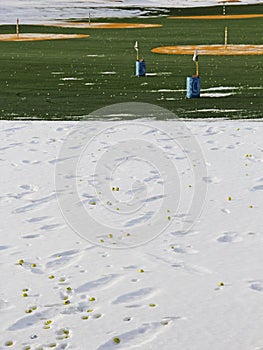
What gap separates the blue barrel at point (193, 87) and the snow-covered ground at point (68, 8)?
1859 inches

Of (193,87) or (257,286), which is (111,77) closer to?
(193,87)

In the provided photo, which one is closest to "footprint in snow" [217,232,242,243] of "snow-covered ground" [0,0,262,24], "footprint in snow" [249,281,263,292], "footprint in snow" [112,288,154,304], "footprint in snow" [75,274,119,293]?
"footprint in snow" [249,281,263,292]

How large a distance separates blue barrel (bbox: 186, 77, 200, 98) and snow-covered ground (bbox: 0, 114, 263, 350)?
4493 mm

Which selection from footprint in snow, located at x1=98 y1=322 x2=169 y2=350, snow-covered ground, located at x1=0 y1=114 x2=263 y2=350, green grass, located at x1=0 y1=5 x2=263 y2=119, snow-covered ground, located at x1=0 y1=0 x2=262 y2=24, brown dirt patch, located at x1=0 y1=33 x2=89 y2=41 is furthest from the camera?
snow-covered ground, located at x1=0 y1=0 x2=262 y2=24

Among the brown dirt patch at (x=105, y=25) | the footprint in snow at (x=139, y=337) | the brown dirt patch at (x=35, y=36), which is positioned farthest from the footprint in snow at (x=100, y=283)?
the brown dirt patch at (x=105, y=25)

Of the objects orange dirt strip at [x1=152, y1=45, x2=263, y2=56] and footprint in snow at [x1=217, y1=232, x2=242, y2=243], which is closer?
footprint in snow at [x1=217, y1=232, x2=242, y2=243]

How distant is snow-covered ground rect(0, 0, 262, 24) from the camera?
240 feet

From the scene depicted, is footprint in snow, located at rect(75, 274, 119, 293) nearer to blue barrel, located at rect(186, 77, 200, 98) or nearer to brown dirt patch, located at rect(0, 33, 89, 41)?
blue barrel, located at rect(186, 77, 200, 98)

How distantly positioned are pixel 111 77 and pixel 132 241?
16.5 m

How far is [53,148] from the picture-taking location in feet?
47.7

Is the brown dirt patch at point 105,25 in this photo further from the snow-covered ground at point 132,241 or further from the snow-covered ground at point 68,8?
the snow-covered ground at point 132,241

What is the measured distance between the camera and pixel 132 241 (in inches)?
369

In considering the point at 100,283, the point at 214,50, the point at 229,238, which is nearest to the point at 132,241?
the point at 229,238

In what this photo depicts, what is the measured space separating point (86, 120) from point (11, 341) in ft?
35.5
